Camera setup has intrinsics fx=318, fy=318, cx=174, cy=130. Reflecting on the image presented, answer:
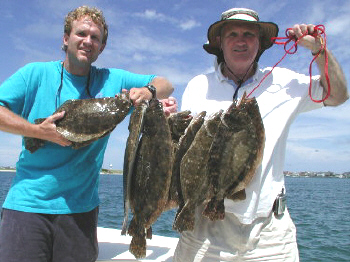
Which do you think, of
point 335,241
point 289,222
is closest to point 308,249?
point 335,241

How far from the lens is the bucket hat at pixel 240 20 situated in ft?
11.6

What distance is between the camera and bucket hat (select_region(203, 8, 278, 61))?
355 centimetres

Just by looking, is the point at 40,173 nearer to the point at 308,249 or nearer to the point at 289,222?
the point at 289,222

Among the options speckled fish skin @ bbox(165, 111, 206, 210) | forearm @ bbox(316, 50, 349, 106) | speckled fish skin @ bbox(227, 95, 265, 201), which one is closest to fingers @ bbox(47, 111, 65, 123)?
speckled fish skin @ bbox(165, 111, 206, 210)

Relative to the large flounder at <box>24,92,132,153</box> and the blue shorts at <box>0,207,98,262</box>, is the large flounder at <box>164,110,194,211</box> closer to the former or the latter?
the large flounder at <box>24,92,132,153</box>

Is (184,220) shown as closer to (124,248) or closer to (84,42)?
(84,42)

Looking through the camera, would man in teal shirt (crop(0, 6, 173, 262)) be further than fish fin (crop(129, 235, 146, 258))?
Yes

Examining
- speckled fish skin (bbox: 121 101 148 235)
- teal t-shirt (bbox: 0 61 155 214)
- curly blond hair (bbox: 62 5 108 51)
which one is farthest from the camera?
curly blond hair (bbox: 62 5 108 51)

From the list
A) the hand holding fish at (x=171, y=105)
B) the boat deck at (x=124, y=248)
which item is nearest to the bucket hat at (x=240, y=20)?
the hand holding fish at (x=171, y=105)

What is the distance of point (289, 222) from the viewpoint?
11.7 ft

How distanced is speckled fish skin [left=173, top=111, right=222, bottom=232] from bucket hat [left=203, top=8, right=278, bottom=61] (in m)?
1.15

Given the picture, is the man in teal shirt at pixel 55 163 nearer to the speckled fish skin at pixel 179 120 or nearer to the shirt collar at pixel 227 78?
the speckled fish skin at pixel 179 120

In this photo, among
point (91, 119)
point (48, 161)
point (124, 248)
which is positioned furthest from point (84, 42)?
point (124, 248)

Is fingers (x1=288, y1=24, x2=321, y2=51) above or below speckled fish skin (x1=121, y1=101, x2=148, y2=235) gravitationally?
above
